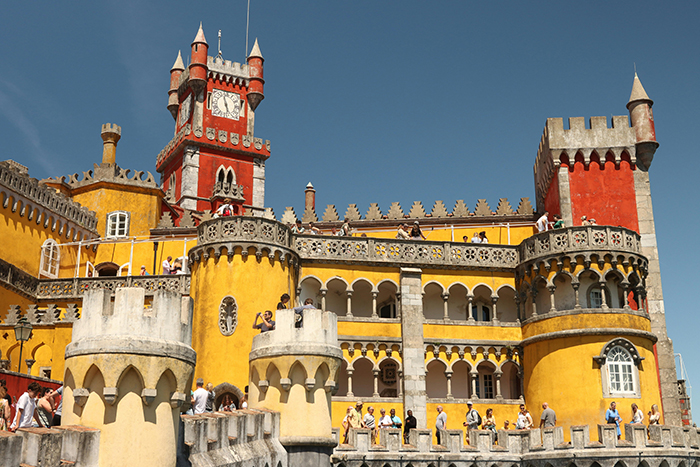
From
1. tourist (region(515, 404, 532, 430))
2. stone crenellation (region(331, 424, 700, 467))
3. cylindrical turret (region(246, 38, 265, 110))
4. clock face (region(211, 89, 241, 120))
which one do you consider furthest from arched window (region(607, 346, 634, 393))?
cylindrical turret (region(246, 38, 265, 110))

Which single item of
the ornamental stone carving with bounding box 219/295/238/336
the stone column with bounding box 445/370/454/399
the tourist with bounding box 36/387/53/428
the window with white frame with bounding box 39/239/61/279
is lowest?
the tourist with bounding box 36/387/53/428

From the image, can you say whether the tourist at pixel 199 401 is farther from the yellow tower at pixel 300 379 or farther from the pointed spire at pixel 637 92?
the pointed spire at pixel 637 92

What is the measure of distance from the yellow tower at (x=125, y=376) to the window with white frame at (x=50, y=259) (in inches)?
1158

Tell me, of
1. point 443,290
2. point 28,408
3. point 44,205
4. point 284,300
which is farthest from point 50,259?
point 28,408

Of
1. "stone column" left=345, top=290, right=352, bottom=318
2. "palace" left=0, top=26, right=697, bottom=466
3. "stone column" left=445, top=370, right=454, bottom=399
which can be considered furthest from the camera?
"stone column" left=345, top=290, right=352, bottom=318

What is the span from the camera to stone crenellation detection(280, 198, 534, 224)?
43688 mm

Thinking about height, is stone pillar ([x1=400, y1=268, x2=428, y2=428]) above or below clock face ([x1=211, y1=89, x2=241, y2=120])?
below

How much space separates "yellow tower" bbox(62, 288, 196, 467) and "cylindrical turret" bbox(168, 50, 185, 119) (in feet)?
188

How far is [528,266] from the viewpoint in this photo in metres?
34.3

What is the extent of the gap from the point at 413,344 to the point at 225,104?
36.2 metres

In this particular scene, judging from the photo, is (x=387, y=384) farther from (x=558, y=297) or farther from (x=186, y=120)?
(x=186, y=120)

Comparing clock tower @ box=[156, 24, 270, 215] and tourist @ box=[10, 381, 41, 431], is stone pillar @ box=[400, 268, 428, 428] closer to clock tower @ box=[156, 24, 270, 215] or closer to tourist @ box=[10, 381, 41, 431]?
tourist @ box=[10, 381, 41, 431]

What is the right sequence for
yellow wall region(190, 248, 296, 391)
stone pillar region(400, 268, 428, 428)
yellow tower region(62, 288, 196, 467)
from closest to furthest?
yellow tower region(62, 288, 196, 467), yellow wall region(190, 248, 296, 391), stone pillar region(400, 268, 428, 428)

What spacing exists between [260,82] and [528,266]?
37.3m
